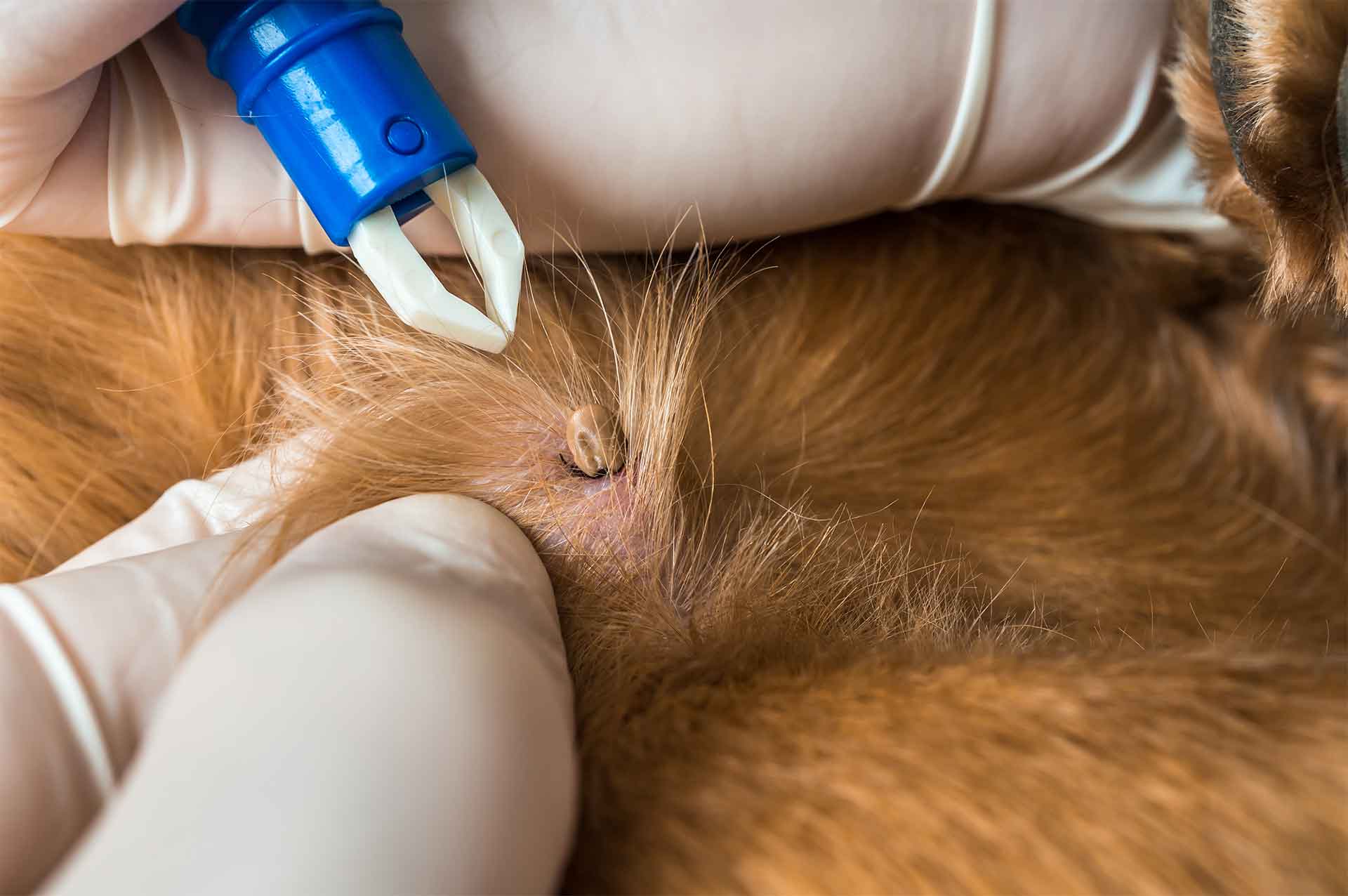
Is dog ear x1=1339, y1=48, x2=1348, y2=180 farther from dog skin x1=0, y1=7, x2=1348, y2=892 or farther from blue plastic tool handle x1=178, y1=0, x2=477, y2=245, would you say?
blue plastic tool handle x1=178, y1=0, x2=477, y2=245

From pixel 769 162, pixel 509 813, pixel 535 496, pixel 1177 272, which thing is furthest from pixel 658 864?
pixel 1177 272

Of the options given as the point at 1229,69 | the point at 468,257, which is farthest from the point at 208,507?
the point at 1229,69

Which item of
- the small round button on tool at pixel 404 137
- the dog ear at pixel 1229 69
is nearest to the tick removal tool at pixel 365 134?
the small round button on tool at pixel 404 137

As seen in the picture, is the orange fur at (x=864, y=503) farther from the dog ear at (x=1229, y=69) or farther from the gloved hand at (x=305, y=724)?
the dog ear at (x=1229, y=69)

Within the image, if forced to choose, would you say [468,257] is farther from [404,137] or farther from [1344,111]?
[1344,111]

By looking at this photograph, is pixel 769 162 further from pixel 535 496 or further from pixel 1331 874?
pixel 1331 874

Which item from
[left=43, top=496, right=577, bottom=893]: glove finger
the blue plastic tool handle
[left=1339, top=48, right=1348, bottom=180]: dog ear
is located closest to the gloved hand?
[left=43, top=496, right=577, bottom=893]: glove finger
